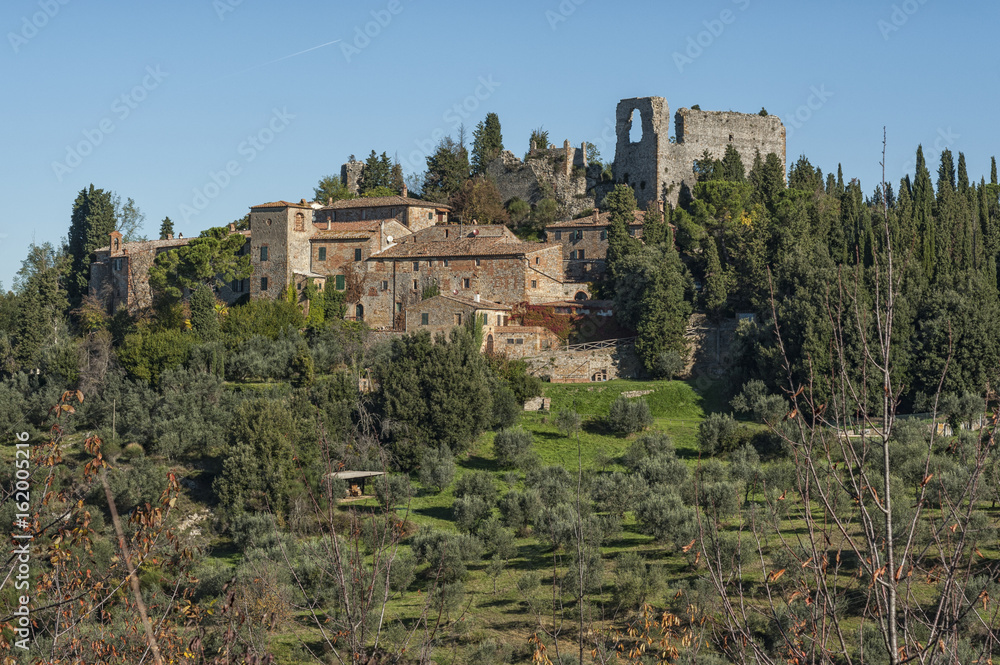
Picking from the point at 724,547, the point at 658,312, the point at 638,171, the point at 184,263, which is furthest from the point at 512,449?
the point at 638,171

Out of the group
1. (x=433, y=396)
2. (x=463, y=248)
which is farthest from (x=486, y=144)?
(x=433, y=396)

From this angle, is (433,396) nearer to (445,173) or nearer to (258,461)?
(258,461)

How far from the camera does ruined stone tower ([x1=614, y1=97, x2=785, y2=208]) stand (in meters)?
60.1

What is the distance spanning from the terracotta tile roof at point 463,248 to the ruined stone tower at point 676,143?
10371mm

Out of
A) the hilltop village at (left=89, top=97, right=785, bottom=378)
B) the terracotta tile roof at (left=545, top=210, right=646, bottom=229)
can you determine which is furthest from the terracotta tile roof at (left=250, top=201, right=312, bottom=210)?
the terracotta tile roof at (left=545, top=210, right=646, bottom=229)

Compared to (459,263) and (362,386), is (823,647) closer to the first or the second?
(362,386)

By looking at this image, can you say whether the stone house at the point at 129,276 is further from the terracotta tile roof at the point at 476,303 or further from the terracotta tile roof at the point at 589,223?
the terracotta tile roof at the point at 589,223

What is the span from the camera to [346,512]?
33531mm

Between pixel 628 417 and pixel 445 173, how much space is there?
91.9ft

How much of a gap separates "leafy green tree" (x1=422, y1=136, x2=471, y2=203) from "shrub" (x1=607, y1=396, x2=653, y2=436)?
24870mm

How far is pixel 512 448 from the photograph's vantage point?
37.5 metres

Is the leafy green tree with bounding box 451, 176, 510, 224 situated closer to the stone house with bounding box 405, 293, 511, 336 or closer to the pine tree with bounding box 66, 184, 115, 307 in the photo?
the stone house with bounding box 405, 293, 511, 336

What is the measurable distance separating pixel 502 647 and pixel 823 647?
16.1 m

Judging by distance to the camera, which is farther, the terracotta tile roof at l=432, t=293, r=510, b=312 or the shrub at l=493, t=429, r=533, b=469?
the terracotta tile roof at l=432, t=293, r=510, b=312
